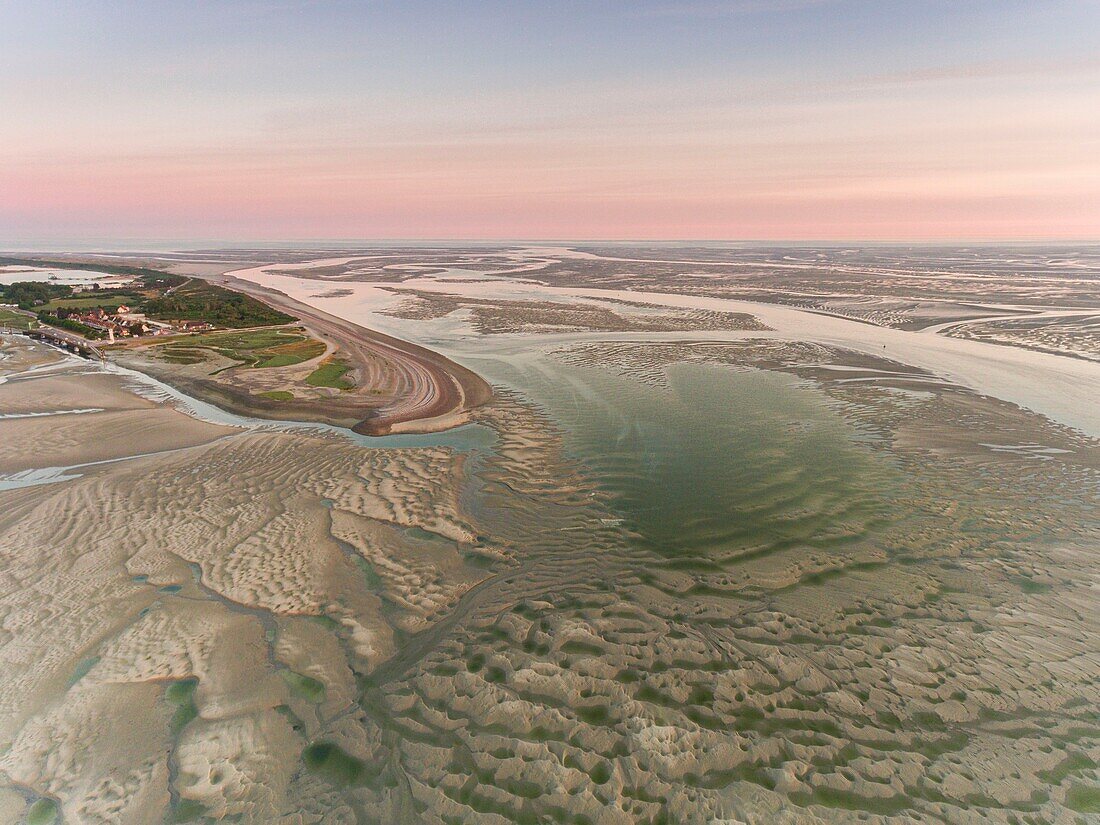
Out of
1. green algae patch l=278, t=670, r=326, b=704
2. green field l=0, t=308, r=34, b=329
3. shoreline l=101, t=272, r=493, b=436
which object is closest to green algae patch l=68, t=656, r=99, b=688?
green algae patch l=278, t=670, r=326, b=704

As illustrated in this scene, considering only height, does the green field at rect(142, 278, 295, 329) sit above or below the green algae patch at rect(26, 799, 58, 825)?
above

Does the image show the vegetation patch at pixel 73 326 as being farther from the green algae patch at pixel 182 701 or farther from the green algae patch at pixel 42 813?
the green algae patch at pixel 42 813

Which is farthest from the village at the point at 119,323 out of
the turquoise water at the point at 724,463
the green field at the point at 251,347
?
the turquoise water at the point at 724,463

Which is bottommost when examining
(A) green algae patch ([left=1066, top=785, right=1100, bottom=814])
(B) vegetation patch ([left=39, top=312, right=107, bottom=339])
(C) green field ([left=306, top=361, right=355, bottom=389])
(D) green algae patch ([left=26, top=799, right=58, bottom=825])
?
(D) green algae patch ([left=26, top=799, right=58, bottom=825])

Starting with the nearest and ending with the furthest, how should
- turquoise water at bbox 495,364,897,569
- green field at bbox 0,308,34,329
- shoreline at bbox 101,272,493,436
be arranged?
turquoise water at bbox 495,364,897,569 < shoreline at bbox 101,272,493,436 < green field at bbox 0,308,34,329

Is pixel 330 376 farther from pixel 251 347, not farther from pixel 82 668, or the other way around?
pixel 82 668

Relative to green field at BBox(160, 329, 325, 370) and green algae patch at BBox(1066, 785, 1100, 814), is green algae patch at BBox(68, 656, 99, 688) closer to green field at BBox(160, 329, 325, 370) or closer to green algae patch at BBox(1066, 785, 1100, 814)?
green algae patch at BBox(1066, 785, 1100, 814)

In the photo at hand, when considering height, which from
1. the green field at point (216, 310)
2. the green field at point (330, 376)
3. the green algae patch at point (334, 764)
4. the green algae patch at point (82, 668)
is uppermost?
the green field at point (216, 310)
